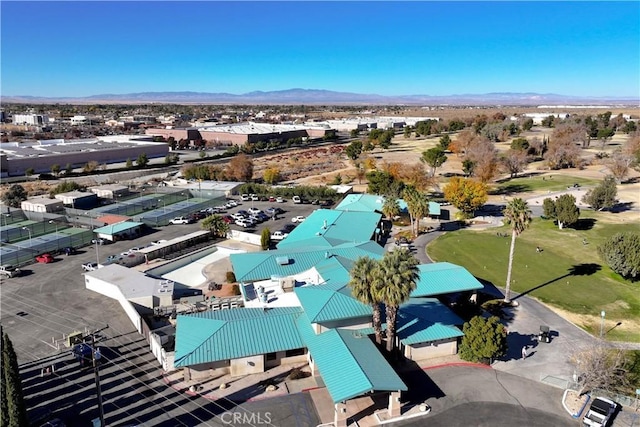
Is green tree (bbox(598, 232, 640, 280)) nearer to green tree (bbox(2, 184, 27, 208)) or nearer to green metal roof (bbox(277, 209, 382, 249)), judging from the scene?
green metal roof (bbox(277, 209, 382, 249))

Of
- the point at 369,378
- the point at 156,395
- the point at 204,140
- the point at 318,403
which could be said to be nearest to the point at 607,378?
the point at 369,378

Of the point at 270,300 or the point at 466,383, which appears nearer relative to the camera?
the point at 466,383

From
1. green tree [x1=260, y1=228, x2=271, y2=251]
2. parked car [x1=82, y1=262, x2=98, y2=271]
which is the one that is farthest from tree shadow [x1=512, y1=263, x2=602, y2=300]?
parked car [x1=82, y1=262, x2=98, y2=271]

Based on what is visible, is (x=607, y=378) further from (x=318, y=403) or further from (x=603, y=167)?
(x=603, y=167)

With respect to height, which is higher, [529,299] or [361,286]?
[361,286]

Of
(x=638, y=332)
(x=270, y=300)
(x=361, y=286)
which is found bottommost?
(x=638, y=332)

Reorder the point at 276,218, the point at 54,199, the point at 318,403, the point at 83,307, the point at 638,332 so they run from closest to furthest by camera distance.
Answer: the point at 318,403
the point at 638,332
the point at 83,307
the point at 276,218
the point at 54,199
